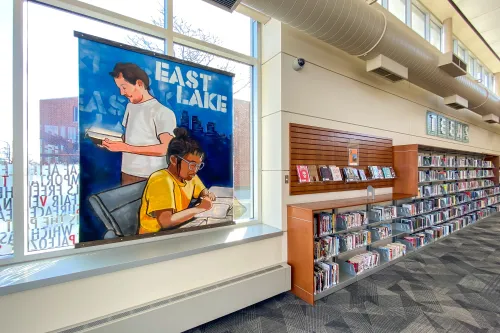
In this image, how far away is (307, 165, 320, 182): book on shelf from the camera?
3.12 meters

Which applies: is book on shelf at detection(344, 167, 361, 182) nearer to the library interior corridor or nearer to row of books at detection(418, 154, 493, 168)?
the library interior corridor

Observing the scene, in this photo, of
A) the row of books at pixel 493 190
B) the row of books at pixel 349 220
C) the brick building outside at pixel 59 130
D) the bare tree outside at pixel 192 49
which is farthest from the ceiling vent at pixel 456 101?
the brick building outside at pixel 59 130

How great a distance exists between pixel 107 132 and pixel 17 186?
0.81m

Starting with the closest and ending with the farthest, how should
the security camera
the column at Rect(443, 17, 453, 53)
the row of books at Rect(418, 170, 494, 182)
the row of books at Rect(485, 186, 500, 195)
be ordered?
the security camera, the row of books at Rect(418, 170, 494, 182), the column at Rect(443, 17, 453, 53), the row of books at Rect(485, 186, 500, 195)

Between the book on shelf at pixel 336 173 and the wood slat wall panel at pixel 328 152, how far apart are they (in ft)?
0.26

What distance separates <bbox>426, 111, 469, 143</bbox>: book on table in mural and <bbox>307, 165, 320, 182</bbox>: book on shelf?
12.7ft

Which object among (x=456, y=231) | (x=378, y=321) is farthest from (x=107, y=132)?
(x=456, y=231)

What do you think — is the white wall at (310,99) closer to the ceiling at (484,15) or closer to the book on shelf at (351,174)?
the book on shelf at (351,174)

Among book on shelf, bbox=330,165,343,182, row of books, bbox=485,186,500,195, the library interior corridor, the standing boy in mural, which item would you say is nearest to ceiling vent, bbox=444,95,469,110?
the library interior corridor

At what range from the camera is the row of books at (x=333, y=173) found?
9.93ft

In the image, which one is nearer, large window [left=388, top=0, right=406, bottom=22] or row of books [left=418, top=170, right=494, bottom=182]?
large window [left=388, top=0, right=406, bottom=22]

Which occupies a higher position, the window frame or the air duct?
the air duct

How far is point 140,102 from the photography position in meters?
2.31

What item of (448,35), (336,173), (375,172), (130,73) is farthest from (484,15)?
(130,73)
